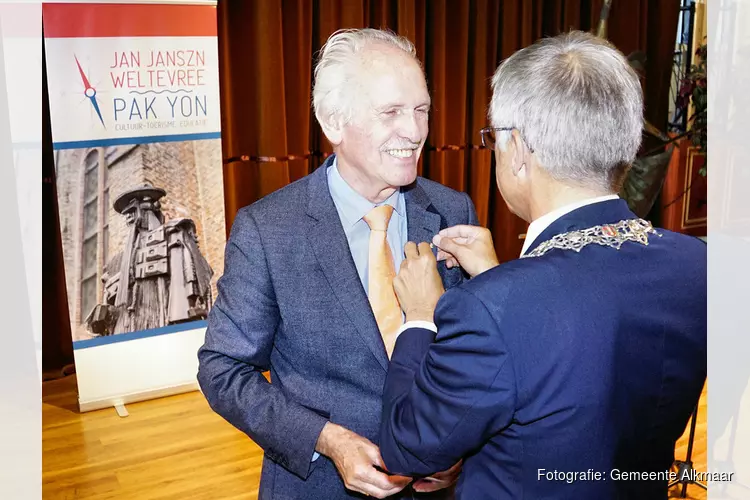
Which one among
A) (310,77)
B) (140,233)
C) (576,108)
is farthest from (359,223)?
(310,77)

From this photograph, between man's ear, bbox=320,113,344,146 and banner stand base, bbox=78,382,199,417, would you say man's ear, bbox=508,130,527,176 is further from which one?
banner stand base, bbox=78,382,199,417

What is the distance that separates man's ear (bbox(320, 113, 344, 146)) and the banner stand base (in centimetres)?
315

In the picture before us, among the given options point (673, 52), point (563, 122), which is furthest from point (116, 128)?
point (673, 52)

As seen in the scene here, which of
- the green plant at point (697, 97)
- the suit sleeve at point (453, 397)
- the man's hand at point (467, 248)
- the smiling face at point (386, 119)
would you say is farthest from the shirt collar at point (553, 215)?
the green plant at point (697, 97)

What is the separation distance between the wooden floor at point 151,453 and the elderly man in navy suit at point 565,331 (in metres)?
2.55

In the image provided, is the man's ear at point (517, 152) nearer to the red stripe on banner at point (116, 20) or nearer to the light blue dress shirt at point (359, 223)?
the light blue dress shirt at point (359, 223)

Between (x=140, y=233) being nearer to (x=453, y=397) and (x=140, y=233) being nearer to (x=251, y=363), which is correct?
(x=251, y=363)

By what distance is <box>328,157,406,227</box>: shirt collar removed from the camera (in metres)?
1.87

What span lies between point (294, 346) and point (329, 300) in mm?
129

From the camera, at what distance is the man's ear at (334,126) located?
183 cm

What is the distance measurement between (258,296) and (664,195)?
6.83 meters

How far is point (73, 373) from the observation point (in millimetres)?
5168

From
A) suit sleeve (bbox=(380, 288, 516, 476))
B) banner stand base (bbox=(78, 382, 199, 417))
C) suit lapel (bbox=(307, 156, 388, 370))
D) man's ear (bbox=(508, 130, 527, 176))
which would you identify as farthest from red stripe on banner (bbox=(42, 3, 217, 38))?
suit sleeve (bbox=(380, 288, 516, 476))

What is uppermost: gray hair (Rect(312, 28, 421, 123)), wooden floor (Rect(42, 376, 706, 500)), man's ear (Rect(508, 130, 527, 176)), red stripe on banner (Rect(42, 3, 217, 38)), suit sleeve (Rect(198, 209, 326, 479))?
red stripe on banner (Rect(42, 3, 217, 38))
